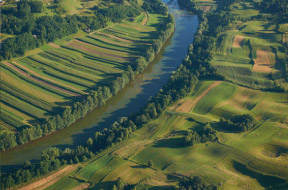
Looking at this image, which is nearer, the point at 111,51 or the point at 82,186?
A: the point at 82,186

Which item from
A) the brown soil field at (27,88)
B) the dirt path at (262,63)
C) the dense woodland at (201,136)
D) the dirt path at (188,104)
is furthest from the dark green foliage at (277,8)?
the brown soil field at (27,88)

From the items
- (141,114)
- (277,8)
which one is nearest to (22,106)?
(141,114)

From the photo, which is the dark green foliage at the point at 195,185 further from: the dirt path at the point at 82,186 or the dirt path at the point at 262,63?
the dirt path at the point at 262,63

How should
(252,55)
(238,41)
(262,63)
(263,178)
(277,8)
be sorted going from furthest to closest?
1. (277,8)
2. (238,41)
3. (252,55)
4. (262,63)
5. (263,178)

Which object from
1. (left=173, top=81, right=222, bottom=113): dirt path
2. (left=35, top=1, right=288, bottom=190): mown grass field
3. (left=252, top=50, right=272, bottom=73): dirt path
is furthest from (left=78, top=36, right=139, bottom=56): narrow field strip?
(left=252, top=50, right=272, bottom=73): dirt path

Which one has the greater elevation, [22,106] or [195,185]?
[22,106]

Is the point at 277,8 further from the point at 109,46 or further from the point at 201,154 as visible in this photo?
the point at 201,154

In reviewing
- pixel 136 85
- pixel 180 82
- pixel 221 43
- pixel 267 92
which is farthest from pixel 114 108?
pixel 221 43
